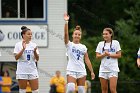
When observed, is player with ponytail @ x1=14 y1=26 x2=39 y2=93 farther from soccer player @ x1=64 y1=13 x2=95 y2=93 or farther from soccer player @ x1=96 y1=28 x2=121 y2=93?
soccer player @ x1=96 y1=28 x2=121 y2=93

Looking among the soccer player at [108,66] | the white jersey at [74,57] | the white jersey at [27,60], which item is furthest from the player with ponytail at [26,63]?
the soccer player at [108,66]

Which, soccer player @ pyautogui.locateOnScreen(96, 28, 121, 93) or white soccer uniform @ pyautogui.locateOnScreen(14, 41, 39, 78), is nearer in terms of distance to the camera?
white soccer uniform @ pyautogui.locateOnScreen(14, 41, 39, 78)

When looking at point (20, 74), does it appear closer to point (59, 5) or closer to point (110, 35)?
point (110, 35)

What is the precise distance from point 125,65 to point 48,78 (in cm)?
820

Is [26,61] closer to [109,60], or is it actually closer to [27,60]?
[27,60]

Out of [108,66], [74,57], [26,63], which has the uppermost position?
[74,57]

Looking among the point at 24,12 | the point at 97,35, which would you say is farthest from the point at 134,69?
the point at 24,12

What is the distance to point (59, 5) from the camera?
116 feet

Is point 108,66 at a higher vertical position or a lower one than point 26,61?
lower

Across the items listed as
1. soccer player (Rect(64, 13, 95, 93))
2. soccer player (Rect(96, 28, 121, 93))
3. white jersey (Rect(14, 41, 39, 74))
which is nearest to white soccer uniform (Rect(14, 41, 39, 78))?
white jersey (Rect(14, 41, 39, 74))

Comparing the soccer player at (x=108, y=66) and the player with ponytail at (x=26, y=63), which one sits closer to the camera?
the player with ponytail at (x=26, y=63)

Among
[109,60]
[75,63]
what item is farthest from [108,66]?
[75,63]

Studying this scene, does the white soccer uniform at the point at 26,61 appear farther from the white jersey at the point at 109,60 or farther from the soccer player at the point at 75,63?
the white jersey at the point at 109,60

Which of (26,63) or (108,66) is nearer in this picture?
(26,63)
